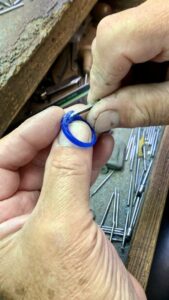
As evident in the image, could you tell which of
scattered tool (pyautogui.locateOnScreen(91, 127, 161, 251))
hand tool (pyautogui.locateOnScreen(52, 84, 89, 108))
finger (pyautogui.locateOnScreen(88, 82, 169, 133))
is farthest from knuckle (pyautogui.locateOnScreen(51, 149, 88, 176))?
hand tool (pyautogui.locateOnScreen(52, 84, 89, 108))

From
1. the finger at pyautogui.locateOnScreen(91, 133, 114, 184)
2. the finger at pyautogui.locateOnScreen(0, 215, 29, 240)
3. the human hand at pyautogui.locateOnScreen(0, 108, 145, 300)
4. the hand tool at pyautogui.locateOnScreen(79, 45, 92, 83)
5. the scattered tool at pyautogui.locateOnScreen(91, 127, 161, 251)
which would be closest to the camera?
the human hand at pyautogui.locateOnScreen(0, 108, 145, 300)

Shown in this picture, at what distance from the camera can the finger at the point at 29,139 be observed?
0.61 meters

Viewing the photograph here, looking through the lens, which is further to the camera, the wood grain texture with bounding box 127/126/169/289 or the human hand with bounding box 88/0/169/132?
the wood grain texture with bounding box 127/126/169/289

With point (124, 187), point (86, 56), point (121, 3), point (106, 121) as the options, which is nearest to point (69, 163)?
point (106, 121)

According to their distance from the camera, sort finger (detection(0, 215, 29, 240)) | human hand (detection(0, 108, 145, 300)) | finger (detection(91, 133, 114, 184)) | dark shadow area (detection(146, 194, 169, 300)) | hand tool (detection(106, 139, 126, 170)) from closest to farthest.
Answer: human hand (detection(0, 108, 145, 300)), finger (detection(0, 215, 29, 240)), finger (detection(91, 133, 114, 184)), dark shadow area (detection(146, 194, 169, 300)), hand tool (detection(106, 139, 126, 170))

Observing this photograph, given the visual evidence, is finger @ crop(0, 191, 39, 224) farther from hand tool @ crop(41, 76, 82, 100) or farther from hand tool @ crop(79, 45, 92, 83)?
hand tool @ crop(79, 45, 92, 83)

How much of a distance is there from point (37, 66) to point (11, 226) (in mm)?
628

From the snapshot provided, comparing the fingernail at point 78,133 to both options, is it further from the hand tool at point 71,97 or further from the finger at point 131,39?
the hand tool at point 71,97

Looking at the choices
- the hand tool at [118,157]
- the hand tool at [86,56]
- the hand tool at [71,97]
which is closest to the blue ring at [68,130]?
the hand tool at [118,157]

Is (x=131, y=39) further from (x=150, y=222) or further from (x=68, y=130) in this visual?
(x=150, y=222)

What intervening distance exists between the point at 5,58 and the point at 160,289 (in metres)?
0.75

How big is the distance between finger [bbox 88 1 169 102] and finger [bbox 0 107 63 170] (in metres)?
0.12

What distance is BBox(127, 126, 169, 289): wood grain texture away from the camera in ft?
2.46

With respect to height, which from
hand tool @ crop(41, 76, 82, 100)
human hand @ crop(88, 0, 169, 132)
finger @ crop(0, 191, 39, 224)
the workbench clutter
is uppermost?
human hand @ crop(88, 0, 169, 132)
